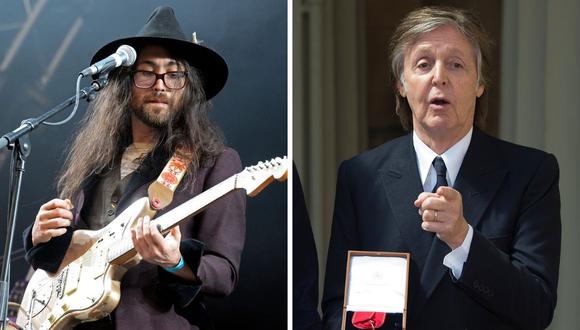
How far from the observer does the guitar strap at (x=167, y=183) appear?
420 centimetres

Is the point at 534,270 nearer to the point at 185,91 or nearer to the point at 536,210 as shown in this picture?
the point at 536,210

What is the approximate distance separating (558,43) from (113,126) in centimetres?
188

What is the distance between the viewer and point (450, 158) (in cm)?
407

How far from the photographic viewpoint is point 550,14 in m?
4.06

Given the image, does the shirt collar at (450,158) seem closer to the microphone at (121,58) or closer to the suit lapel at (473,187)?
the suit lapel at (473,187)

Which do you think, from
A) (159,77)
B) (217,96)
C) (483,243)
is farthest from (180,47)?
(483,243)

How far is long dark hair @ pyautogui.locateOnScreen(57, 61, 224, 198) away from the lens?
4367mm

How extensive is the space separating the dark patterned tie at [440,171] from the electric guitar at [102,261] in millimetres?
614

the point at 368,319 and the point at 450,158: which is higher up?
the point at 450,158

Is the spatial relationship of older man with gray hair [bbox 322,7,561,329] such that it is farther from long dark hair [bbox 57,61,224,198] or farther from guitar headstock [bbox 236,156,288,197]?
long dark hair [bbox 57,61,224,198]

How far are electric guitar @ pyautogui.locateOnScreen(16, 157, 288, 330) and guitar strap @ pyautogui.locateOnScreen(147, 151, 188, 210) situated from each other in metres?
0.04

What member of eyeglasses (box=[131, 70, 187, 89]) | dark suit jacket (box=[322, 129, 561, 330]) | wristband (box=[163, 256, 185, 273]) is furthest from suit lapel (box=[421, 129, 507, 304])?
eyeglasses (box=[131, 70, 187, 89])

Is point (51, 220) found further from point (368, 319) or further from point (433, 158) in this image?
point (433, 158)

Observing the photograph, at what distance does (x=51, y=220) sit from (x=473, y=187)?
1.77 meters
